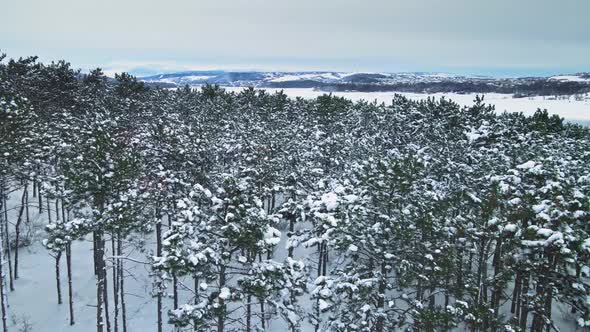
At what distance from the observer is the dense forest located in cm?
1187

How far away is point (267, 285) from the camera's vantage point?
1137 centimetres

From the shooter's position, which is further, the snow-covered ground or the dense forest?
the snow-covered ground

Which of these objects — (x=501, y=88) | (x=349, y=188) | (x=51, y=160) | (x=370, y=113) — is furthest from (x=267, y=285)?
(x=501, y=88)

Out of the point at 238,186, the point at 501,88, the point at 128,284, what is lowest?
the point at 128,284

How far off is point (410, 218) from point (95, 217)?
1411 cm

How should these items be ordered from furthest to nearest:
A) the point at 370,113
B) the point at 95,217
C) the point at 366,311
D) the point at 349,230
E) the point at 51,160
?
the point at 370,113 < the point at 51,160 < the point at 95,217 < the point at 349,230 < the point at 366,311

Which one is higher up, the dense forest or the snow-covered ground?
the dense forest

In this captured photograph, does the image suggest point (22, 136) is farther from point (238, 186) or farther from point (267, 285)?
point (267, 285)

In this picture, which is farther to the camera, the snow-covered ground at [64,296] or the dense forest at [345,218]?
the snow-covered ground at [64,296]

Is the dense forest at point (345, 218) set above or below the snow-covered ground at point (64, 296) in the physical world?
above

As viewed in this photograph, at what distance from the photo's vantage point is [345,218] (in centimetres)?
1241

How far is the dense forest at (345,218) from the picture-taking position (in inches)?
467

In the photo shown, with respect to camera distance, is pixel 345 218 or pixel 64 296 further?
pixel 64 296

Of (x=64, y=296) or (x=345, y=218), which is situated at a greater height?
(x=345, y=218)
